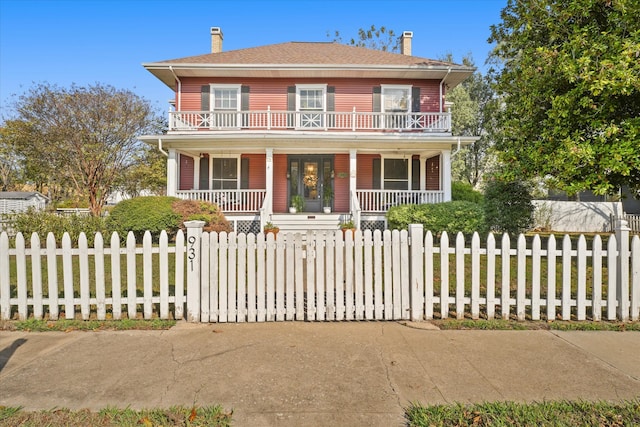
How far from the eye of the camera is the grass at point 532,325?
461cm

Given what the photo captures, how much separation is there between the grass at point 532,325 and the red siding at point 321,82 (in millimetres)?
14168

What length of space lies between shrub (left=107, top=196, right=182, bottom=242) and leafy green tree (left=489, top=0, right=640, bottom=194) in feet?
34.3

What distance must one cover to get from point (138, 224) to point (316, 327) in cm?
984

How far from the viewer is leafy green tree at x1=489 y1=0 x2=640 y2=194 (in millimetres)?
6785

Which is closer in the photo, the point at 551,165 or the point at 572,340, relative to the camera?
the point at 572,340

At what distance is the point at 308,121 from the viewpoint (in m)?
16.5

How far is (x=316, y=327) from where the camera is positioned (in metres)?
4.62

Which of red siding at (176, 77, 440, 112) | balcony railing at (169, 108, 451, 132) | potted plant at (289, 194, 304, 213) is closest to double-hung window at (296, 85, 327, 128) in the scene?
red siding at (176, 77, 440, 112)

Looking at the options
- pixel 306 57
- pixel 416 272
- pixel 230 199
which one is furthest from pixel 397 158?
pixel 416 272

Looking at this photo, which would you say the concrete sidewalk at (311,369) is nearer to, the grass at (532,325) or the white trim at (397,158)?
the grass at (532,325)

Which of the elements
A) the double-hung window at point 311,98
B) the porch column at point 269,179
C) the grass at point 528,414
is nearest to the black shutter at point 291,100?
the double-hung window at point 311,98

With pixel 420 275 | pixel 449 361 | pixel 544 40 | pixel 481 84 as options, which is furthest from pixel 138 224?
pixel 481 84

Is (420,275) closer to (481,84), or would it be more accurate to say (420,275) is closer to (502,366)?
(502,366)

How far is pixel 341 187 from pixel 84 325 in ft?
44.9
